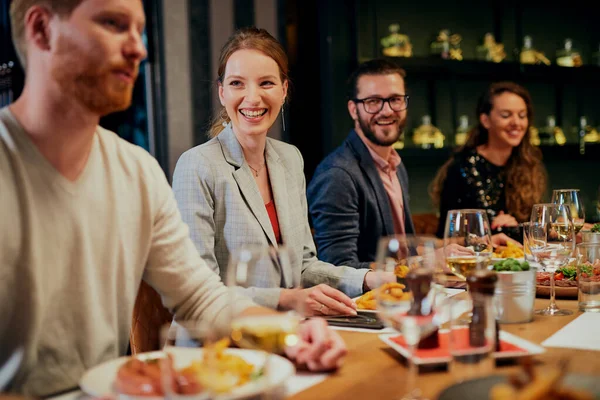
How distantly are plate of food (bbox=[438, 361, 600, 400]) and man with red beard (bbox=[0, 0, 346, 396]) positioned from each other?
0.97ft

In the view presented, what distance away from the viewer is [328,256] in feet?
9.29

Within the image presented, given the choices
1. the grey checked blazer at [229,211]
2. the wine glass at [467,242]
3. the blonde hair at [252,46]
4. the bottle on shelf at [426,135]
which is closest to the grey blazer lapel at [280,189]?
the grey checked blazer at [229,211]

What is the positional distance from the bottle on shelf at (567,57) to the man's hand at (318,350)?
16.9ft

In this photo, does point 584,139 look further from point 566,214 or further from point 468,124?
point 566,214

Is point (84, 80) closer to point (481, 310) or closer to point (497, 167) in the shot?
point (481, 310)

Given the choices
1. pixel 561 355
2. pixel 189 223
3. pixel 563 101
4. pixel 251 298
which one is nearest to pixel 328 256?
pixel 189 223

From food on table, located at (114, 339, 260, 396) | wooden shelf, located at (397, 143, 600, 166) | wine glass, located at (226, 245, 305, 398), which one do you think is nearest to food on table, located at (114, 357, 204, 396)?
food on table, located at (114, 339, 260, 396)

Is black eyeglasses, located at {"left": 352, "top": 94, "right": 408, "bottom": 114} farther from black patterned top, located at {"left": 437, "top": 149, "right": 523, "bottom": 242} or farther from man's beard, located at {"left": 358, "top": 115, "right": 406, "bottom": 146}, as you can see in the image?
black patterned top, located at {"left": 437, "top": 149, "right": 523, "bottom": 242}

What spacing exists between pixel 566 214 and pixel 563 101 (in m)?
4.25

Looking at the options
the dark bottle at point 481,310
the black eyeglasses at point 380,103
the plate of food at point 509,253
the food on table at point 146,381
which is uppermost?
the black eyeglasses at point 380,103

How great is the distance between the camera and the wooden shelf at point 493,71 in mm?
4680

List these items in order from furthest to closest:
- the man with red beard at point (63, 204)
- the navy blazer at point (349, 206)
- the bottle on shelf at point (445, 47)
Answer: the bottle on shelf at point (445, 47) < the navy blazer at point (349, 206) < the man with red beard at point (63, 204)

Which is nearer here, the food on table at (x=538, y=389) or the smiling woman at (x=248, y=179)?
the food on table at (x=538, y=389)

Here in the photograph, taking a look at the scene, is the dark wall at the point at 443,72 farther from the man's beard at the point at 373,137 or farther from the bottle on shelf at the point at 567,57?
the man's beard at the point at 373,137
